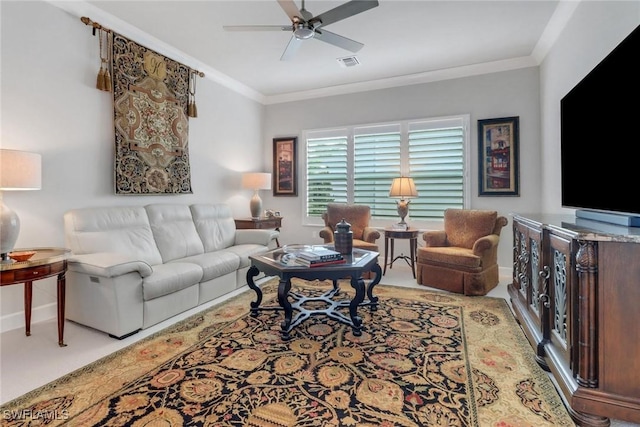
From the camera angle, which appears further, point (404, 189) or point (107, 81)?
point (404, 189)

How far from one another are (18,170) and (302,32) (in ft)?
7.55

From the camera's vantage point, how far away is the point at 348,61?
4.23 metres

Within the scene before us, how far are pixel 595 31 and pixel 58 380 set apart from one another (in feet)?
14.7

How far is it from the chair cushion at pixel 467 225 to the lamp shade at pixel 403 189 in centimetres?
53

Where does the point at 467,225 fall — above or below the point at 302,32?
below

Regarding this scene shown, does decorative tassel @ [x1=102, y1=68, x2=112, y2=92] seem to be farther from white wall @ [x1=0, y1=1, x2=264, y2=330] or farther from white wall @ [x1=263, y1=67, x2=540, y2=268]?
white wall @ [x1=263, y1=67, x2=540, y2=268]

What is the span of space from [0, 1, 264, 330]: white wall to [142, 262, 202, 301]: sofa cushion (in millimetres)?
1039

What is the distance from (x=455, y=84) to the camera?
454cm

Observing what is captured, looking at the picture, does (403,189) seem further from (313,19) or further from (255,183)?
(313,19)

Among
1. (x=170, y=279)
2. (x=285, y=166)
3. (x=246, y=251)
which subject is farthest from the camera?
(x=285, y=166)

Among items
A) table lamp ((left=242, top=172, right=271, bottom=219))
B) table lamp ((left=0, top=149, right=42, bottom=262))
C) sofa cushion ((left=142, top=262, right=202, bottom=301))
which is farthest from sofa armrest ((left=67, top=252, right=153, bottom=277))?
table lamp ((left=242, top=172, right=271, bottom=219))

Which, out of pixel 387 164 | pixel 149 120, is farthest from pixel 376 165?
pixel 149 120

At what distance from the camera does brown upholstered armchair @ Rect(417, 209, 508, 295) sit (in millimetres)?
3424

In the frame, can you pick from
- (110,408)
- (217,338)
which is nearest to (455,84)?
(217,338)
